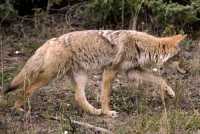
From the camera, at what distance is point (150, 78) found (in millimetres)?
8344

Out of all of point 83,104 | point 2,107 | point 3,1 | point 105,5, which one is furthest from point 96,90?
point 3,1

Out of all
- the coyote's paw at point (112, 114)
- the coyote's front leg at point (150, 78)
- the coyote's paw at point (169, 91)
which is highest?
the coyote's front leg at point (150, 78)

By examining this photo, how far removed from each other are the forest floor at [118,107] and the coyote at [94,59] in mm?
194

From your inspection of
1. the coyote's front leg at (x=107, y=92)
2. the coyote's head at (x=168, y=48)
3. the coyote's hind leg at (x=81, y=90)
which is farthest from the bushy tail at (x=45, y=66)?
the coyote's head at (x=168, y=48)

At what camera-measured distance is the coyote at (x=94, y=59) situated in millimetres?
7598

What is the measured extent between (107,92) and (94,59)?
494 millimetres

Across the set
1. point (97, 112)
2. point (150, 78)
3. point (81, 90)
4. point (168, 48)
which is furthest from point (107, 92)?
point (168, 48)

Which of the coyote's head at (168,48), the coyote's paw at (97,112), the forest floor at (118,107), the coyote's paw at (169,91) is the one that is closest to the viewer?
the forest floor at (118,107)

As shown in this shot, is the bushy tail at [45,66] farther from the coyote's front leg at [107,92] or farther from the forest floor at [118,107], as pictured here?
the coyote's front leg at [107,92]

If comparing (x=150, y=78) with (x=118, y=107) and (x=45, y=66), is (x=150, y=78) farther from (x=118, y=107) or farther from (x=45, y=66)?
(x=45, y=66)

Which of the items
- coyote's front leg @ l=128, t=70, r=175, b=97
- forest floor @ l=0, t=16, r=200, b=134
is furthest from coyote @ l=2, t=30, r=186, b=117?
forest floor @ l=0, t=16, r=200, b=134

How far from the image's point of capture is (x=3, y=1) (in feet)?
36.2

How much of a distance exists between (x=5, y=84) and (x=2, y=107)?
39.2 inches

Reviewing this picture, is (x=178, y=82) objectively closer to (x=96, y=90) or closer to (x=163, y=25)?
(x=96, y=90)
